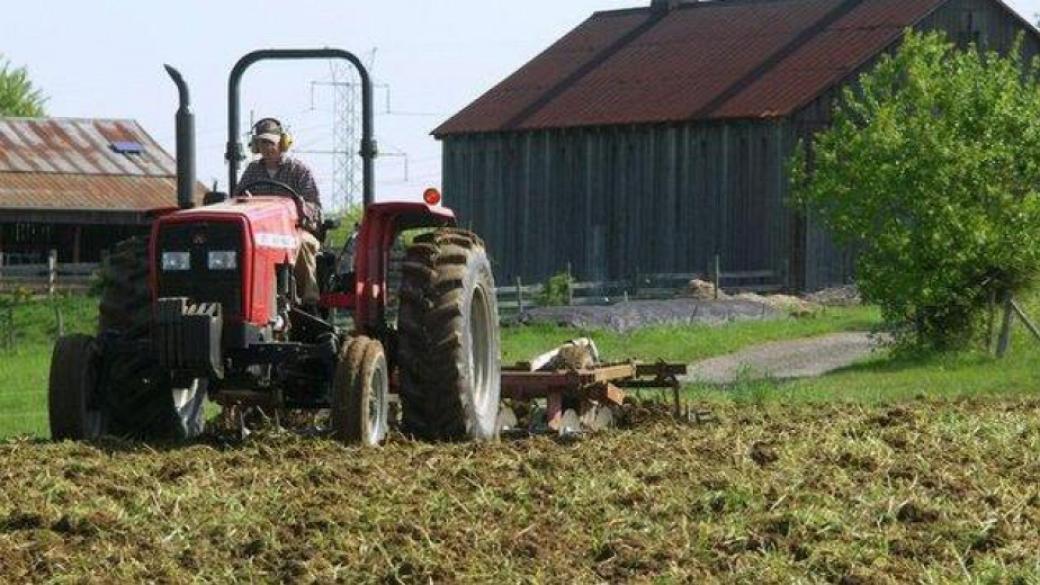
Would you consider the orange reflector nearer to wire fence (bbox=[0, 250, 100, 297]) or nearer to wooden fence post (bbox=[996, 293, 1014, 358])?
wooden fence post (bbox=[996, 293, 1014, 358])

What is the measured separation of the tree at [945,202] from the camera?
94.1ft

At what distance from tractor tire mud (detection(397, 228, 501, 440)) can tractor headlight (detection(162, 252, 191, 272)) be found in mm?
1203

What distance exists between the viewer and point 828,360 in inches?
1201

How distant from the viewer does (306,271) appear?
46.7 ft

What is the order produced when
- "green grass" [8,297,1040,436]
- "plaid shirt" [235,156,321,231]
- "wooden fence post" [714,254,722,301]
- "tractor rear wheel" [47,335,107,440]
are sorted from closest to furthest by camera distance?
"tractor rear wheel" [47,335,107,440] → "plaid shirt" [235,156,321,231] → "green grass" [8,297,1040,436] → "wooden fence post" [714,254,722,301]

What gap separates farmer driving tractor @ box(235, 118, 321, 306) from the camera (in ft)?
47.4

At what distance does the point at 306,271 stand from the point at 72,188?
43344mm

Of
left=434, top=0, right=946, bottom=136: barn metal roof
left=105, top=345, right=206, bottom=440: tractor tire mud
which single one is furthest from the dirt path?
left=105, top=345, right=206, bottom=440: tractor tire mud

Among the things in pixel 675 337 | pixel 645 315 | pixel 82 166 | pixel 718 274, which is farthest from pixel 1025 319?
pixel 82 166

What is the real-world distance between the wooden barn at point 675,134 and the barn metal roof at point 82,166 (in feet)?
28.7

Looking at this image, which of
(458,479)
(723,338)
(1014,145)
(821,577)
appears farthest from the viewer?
(723,338)

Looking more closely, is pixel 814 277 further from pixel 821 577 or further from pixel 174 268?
pixel 821 577

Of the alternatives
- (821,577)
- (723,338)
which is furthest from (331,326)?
(723,338)

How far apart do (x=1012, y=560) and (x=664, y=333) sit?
2379cm
